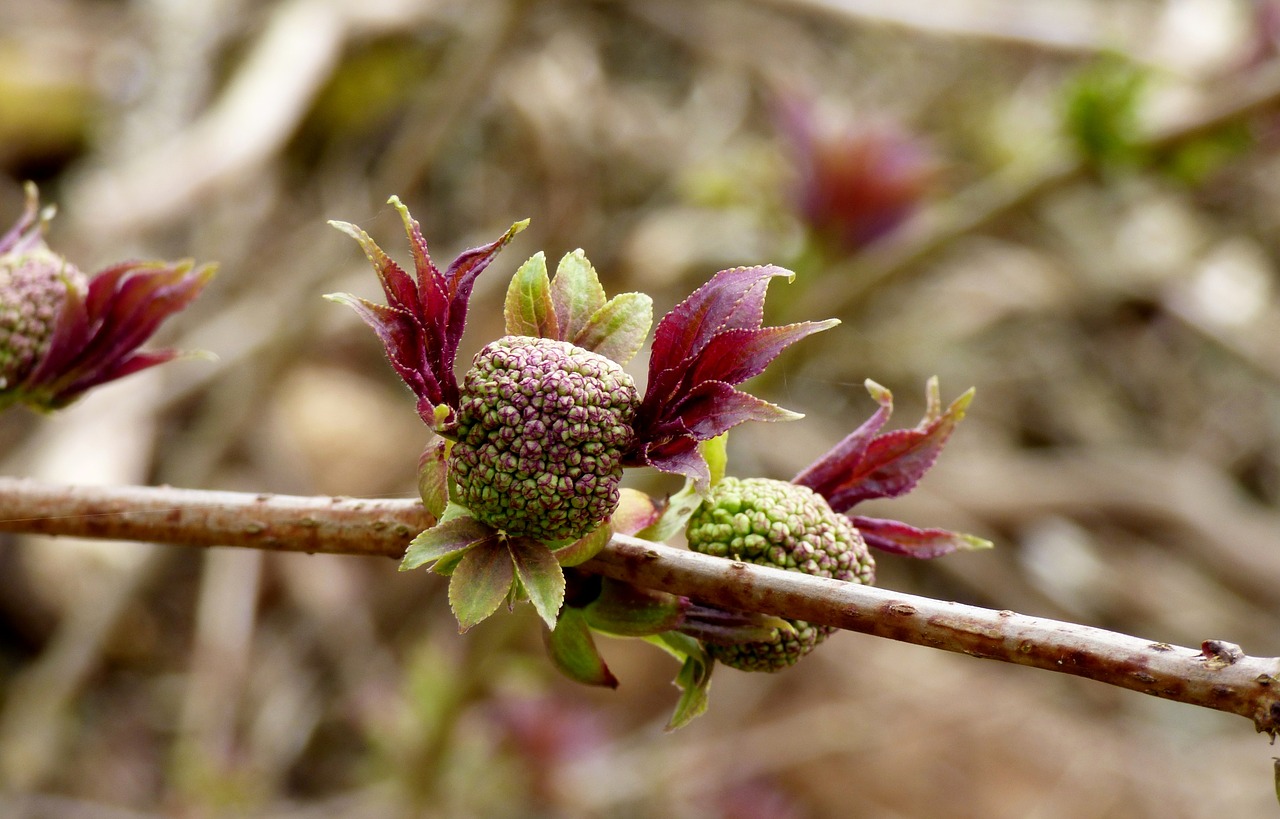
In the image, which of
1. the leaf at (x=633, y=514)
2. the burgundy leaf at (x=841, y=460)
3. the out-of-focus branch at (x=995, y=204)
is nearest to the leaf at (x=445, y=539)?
the leaf at (x=633, y=514)

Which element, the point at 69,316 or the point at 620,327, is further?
the point at 69,316

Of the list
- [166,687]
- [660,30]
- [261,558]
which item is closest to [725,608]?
[261,558]

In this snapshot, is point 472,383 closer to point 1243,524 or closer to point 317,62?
point 317,62

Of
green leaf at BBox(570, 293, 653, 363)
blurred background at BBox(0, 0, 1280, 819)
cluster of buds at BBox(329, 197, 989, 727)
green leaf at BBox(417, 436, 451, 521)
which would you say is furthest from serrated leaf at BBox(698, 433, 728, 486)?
blurred background at BBox(0, 0, 1280, 819)

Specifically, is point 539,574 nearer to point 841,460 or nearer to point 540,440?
point 540,440

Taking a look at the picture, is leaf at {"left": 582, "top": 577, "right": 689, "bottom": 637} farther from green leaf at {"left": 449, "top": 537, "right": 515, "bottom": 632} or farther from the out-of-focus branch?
the out-of-focus branch

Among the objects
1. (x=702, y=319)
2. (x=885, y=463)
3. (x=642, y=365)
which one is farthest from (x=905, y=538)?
(x=642, y=365)

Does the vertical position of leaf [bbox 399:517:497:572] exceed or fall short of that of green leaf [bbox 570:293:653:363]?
it falls short
